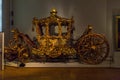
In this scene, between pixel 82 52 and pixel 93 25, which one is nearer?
pixel 82 52

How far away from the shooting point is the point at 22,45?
959 cm

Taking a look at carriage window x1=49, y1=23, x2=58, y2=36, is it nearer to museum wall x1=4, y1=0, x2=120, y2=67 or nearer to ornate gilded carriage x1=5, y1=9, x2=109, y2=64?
ornate gilded carriage x1=5, y1=9, x2=109, y2=64

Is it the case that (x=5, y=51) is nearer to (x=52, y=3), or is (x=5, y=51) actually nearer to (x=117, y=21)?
(x=52, y=3)

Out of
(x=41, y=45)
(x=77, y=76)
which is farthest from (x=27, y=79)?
(x=41, y=45)

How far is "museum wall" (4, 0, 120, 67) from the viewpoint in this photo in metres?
10.3

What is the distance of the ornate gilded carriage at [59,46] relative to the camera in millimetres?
9344

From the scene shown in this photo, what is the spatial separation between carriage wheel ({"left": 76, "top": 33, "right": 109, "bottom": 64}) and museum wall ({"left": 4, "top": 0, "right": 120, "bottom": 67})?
0.66 meters

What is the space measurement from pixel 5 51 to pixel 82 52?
91.6 inches

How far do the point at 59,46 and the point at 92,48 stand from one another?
3.24 ft

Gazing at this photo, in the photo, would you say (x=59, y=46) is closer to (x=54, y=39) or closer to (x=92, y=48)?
(x=54, y=39)

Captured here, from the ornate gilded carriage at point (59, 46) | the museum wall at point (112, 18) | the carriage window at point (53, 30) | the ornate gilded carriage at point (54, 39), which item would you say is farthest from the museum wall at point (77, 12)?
the ornate gilded carriage at point (54, 39)

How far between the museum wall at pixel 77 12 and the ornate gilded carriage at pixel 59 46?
2.69ft

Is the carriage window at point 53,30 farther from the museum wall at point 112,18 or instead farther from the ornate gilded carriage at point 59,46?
the museum wall at point 112,18

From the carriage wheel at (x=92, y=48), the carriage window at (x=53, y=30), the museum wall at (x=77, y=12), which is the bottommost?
the carriage wheel at (x=92, y=48)
